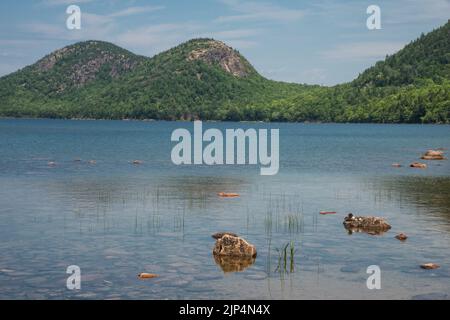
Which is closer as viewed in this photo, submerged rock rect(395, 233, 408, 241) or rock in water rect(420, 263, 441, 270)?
rock in water rect(420, 263, 441, 270)

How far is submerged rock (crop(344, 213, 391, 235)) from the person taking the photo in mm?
37281

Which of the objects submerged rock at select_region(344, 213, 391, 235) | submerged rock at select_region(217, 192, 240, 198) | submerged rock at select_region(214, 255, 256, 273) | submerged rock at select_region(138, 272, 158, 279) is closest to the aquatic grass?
submerged rock at select_region(214, 255, 256, 273)

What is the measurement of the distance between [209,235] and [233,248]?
18.3 ft

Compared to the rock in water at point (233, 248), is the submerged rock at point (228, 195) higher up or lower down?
higher up

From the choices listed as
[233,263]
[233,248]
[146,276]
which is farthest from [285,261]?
[146,276]

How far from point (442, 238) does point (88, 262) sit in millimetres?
19357

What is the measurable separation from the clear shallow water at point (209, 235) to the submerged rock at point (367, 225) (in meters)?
0.54

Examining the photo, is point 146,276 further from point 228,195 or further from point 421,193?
point 421,193

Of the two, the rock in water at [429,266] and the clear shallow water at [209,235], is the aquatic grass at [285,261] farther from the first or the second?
the rock in water at [429,266]

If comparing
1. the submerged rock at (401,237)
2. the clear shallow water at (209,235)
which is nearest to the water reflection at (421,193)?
the clear shallow water at (209,235)

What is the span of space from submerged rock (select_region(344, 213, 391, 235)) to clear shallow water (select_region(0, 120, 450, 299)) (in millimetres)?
538

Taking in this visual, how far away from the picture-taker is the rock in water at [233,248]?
99.3 feet

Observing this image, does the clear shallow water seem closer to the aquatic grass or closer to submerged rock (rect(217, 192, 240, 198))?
the aquatic grass

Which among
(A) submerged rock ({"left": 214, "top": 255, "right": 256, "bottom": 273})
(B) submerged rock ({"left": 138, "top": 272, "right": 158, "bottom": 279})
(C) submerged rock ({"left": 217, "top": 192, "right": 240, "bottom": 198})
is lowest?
(B) submerged rock ({"left": 138, "top": 272, "right": 158, "bottom": 279})
